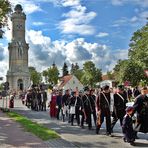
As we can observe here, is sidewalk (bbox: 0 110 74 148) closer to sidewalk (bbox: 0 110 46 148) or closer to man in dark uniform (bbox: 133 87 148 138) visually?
sidewalk (bbox: 0 110 46 148)

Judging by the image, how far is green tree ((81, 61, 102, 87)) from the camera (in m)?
128

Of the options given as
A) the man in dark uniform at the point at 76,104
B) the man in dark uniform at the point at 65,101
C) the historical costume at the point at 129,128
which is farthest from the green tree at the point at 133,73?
the historical costume at the point at 129,128

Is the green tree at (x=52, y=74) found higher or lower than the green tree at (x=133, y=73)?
higher

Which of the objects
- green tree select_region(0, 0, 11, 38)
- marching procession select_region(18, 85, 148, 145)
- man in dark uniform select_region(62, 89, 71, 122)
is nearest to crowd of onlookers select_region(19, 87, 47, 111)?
green tree select_region(0, 0, 11, 38)

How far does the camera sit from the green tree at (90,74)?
127625 millimetres

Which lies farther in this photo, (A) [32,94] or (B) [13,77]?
(B) [13,77]

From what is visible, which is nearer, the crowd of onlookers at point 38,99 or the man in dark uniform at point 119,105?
the man in dark uniform at point 119,105

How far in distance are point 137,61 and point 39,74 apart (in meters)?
91.3

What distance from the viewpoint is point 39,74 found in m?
149

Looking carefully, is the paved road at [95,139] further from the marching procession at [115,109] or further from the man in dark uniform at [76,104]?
the man in dark uniform at [76,104]

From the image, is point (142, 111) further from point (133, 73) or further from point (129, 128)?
point (133, 73)

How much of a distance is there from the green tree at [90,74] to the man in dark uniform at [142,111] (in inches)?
4437

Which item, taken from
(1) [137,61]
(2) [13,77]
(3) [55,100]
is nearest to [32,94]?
(3) [55,100]

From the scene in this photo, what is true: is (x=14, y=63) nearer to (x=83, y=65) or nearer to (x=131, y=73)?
(x=83, y=65)
